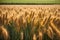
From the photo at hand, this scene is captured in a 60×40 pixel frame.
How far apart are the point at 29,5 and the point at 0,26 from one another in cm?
39

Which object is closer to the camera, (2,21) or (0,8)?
(2,21)

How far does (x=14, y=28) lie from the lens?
91 centimetres

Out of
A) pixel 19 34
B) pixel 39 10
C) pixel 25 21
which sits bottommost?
pixel 19 34

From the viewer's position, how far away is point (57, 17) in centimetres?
97

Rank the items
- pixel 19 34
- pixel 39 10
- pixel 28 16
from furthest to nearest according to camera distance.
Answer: pixel 39 10 → pixel 28 16 → pixel 19 34

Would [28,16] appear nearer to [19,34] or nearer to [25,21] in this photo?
[25,21]

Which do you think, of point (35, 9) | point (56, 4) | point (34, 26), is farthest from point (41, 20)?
point (56, 4)

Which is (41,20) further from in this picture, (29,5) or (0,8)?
(0,8)

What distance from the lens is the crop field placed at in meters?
0.88

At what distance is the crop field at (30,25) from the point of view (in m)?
0.88

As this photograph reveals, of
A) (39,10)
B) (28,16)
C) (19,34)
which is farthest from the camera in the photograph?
(39,10)

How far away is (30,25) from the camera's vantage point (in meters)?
0.92

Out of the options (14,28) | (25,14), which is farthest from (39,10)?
(14,28)

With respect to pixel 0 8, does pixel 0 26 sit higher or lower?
lower
